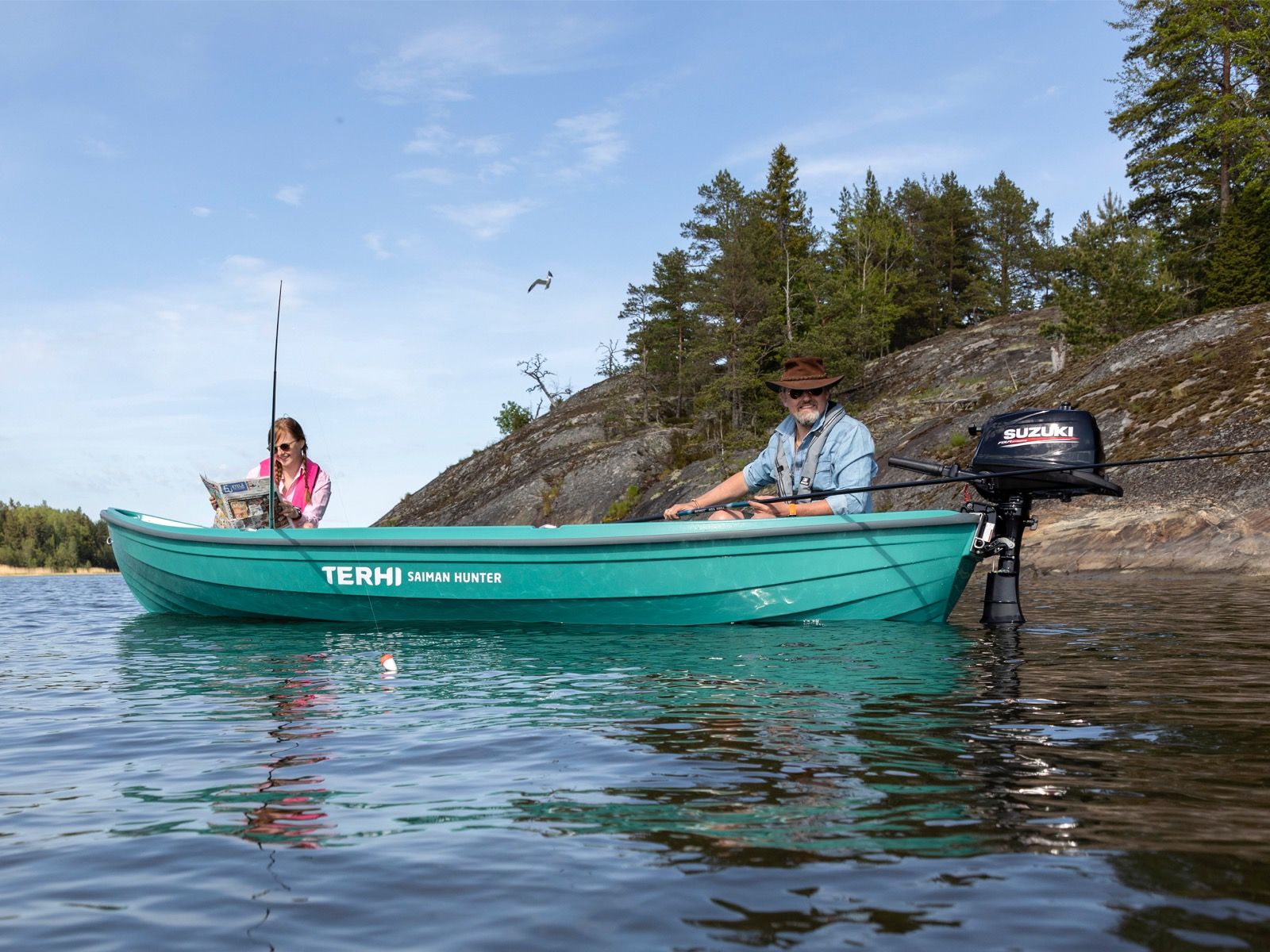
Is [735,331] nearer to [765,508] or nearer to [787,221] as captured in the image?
[787,221]

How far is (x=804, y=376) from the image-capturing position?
8.05m

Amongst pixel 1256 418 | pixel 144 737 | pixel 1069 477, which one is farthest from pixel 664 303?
pixel 144 737

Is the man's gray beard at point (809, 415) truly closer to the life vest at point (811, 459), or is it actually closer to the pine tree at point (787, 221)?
the life vest at point (811, 459)

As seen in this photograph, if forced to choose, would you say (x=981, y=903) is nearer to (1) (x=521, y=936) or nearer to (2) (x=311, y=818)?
(1) (x=521, y=936)

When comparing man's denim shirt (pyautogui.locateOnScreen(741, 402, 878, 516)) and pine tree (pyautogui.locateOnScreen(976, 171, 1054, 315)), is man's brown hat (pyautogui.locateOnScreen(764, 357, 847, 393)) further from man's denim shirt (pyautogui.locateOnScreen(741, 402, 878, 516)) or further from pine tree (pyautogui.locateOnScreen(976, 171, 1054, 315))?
pine tree (pyautogui.locateOnScreen(976, 171, 1054, 315))

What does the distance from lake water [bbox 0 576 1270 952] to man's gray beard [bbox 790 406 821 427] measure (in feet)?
8.21

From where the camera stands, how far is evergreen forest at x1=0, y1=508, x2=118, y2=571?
89625mm

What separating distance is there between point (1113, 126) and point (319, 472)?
33651 mm

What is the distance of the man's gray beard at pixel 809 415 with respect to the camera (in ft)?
26.9

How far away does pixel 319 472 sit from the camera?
10219 mm

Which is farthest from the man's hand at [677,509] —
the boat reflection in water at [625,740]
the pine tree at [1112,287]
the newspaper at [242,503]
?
the pine tree at [1112,287]

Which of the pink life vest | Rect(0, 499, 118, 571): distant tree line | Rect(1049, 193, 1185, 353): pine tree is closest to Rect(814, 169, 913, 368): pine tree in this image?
Rect(1049, 193, 1185, 353): pine tree

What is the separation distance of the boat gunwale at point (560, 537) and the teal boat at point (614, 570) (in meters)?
0.01

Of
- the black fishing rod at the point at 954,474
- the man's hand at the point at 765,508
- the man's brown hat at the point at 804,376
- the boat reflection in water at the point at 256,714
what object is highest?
the man's brown hat at the point at 804,376
